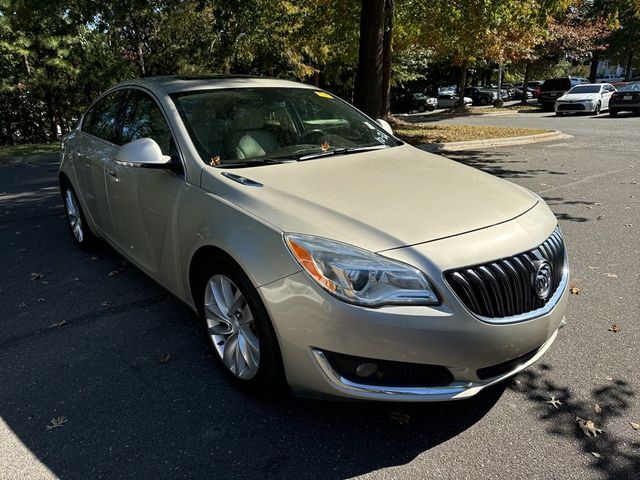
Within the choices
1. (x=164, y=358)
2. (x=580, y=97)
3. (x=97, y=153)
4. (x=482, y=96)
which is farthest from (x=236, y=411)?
(x=482, y=96)

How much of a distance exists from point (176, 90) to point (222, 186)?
1140mm

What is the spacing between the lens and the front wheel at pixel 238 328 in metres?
2.43

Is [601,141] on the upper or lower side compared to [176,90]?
lower

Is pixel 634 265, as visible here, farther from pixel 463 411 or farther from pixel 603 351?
pixel 463 411

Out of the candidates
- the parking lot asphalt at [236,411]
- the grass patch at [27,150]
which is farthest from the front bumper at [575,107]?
the parking lot asphalt at [236,411]

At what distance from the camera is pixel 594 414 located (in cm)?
261

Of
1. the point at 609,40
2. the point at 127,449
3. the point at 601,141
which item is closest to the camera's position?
the point at 127,449

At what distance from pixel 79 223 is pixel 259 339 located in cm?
346

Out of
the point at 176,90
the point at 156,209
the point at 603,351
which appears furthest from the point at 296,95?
the point at 603,351

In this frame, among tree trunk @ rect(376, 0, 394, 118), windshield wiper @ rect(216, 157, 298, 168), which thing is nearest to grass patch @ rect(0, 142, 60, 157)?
tree trunk @ rect(376, 0, 394, 118)

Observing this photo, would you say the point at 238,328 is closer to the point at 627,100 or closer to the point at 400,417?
the point at 400,417

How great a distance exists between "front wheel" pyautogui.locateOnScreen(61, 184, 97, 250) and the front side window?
4.46 ft

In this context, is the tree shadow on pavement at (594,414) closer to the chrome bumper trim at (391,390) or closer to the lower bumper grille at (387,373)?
the chrome bumper trim at (391,390)

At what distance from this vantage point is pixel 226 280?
2.66 meters
